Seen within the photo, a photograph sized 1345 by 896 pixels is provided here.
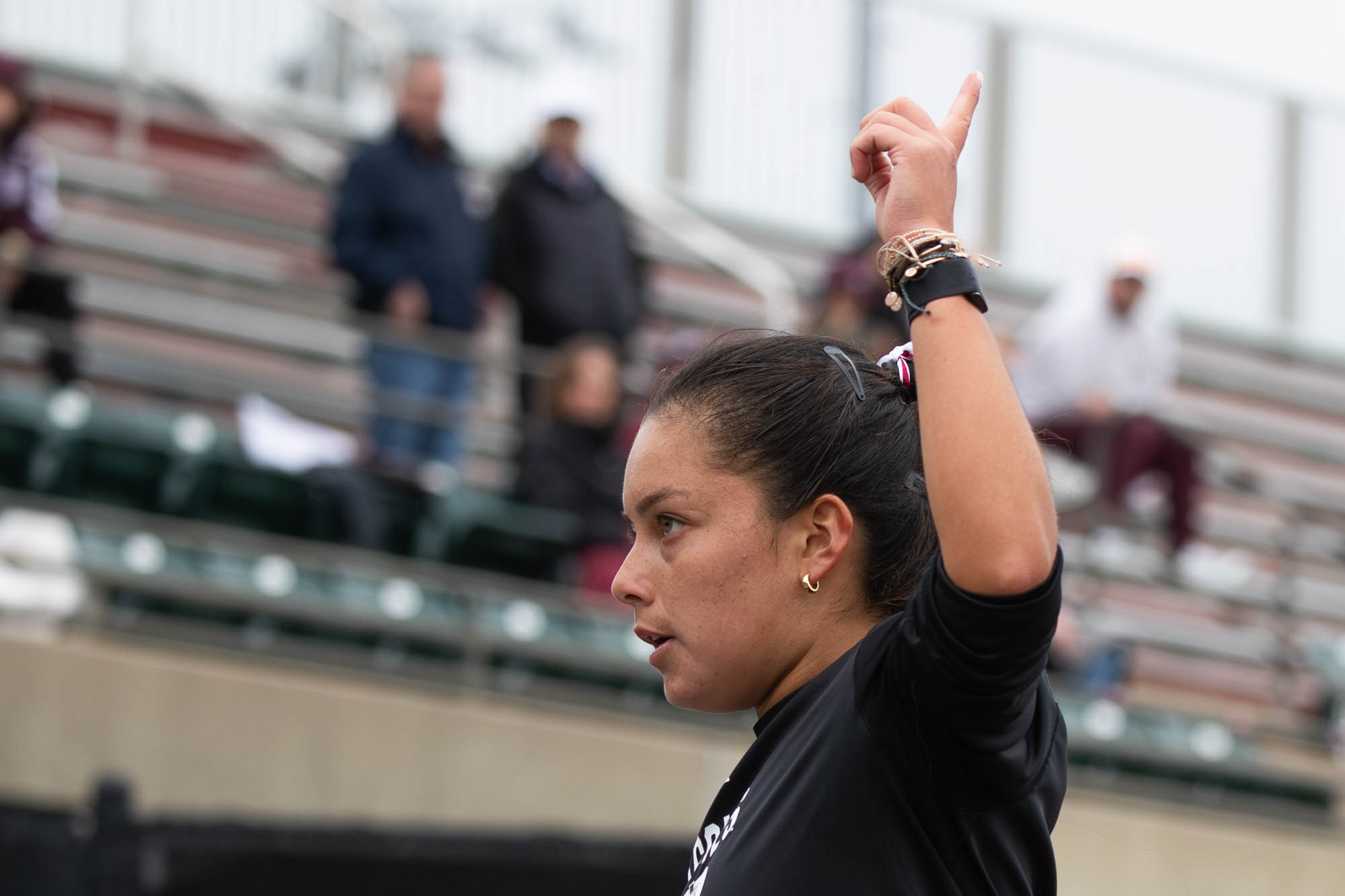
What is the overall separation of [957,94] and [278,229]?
6.57 m

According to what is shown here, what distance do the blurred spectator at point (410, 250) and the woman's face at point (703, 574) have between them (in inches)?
177

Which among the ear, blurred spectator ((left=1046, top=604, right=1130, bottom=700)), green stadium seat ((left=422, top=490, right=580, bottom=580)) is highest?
the ear

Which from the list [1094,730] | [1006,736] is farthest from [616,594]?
[1094,730]

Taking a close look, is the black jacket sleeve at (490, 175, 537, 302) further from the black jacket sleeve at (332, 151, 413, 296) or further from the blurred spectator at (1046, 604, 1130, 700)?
the blurred spectator at (1046, 604, 1130, 700)

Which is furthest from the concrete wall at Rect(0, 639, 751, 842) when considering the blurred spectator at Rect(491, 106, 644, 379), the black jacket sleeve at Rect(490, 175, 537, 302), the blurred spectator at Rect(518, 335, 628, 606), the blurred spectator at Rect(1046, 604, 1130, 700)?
the black jacket sleeve at Rect(490, 175, 537, 302)

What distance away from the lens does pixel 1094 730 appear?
602 centimetres

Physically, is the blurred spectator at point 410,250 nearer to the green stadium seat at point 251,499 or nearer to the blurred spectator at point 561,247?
the blurred spectator at point 561,247

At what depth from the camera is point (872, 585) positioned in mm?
1388

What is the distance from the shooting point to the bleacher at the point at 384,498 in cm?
529

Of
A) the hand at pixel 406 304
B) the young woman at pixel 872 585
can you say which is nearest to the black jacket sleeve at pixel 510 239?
the hand at pixel 406 304

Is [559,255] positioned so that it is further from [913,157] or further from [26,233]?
[913,157]

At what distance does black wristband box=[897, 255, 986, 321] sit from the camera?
1.25 metres

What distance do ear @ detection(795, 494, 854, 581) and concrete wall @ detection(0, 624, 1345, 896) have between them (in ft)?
12.7

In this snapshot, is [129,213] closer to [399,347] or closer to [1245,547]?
[399,347]
